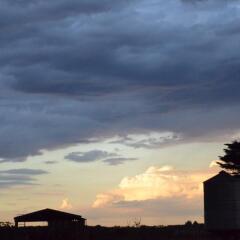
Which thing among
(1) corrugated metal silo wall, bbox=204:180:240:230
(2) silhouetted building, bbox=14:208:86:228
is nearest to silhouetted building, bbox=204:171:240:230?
(1) corrugated metal silo wall, bbox=204:180:240:230

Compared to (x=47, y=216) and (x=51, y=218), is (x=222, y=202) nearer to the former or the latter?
(x=51, y=218)

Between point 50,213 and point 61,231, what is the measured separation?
283 inches

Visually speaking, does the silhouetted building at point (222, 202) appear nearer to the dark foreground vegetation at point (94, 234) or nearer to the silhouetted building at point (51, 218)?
the dark foreground vegetation at point (94, 234)

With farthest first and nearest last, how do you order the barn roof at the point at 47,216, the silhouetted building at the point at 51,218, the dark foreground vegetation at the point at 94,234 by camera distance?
the barn roof at the point at 47,216
the silhouetted building at the point at 51,218
the dark foreground vegetation at the point at 94,234

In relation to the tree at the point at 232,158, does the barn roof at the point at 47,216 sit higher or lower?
lower

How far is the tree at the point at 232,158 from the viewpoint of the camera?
91.5m

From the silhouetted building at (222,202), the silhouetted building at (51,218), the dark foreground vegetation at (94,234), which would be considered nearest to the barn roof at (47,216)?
the silhouetted building at (51,218)

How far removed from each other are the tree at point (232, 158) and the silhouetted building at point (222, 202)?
17.2 m

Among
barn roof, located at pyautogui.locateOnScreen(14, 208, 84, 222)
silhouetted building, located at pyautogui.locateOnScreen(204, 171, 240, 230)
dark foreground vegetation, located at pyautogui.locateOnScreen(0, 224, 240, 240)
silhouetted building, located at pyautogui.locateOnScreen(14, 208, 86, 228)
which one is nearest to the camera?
silhouetted building, located at pyautogui.locateOnScreen(204, 171, 240, 230)

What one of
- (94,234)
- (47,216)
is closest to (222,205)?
(94,234)

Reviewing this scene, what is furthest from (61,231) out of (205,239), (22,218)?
(205,239)

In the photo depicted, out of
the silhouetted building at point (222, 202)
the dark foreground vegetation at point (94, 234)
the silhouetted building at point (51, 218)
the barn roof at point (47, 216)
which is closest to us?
the silhouetted building at point (222, 202)

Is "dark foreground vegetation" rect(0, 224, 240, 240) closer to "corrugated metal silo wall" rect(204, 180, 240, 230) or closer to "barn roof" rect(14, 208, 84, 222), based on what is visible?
"corrugated metal silo wall" rect(204, 180, 240, 230)

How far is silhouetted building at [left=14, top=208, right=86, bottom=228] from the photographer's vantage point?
83.6 metres
